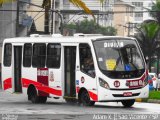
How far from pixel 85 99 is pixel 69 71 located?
1525 mm

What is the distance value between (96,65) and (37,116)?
5621mm

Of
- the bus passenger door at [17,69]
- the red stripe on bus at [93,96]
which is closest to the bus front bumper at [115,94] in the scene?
the red stripe on bus at [93,96]

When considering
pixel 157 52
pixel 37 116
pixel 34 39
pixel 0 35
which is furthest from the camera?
pixel 157 52

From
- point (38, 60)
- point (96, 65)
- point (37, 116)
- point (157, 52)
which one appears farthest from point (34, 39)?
point (157, 52)

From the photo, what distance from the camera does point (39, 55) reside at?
27750mm

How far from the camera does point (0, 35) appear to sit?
215 feet

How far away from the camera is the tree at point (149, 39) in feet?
237

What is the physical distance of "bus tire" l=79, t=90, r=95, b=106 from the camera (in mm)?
25172

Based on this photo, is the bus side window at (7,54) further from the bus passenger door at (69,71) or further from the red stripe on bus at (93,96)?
the red stripe on bus at (93,96)

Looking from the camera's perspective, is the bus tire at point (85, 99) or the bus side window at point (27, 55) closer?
the bus tire at point (85, 99)

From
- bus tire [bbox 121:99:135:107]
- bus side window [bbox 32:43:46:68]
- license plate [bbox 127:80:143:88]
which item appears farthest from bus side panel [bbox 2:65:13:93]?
license plate [bbox 127:80:143:88]

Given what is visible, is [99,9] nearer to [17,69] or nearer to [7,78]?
[7,78]

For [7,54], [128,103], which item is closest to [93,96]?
[128,103]

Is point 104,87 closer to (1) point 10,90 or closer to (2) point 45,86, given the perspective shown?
(2) point 45,86
